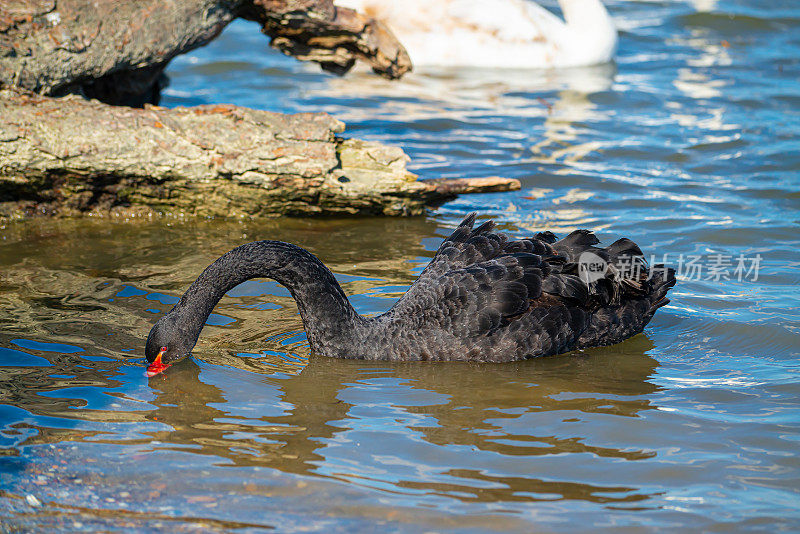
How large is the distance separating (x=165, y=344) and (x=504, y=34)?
923 cm

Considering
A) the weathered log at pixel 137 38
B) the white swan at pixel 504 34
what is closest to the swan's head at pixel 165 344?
the weathered log at pixel 137 38

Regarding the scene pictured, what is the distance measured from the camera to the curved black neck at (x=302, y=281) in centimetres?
543

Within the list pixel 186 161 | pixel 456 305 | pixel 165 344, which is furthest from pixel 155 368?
pixel 186 161

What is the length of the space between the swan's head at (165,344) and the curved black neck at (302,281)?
24 cm

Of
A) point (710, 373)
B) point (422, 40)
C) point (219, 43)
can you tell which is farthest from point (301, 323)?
point (219, 43)

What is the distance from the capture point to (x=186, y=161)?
7.46 metres

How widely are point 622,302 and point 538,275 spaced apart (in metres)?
0.69

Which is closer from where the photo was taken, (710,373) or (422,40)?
(710,373)

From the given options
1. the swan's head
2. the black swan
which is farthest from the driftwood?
the swan's head

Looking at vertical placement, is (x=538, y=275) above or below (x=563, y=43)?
below

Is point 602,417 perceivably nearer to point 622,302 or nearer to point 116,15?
point 622,302

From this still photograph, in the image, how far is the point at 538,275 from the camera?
5695 mm

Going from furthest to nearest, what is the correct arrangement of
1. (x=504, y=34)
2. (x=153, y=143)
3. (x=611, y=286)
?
(x=504, y=34) < (x=153, y=143) < (x=611, y=286)

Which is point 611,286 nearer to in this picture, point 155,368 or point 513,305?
point 513,305
